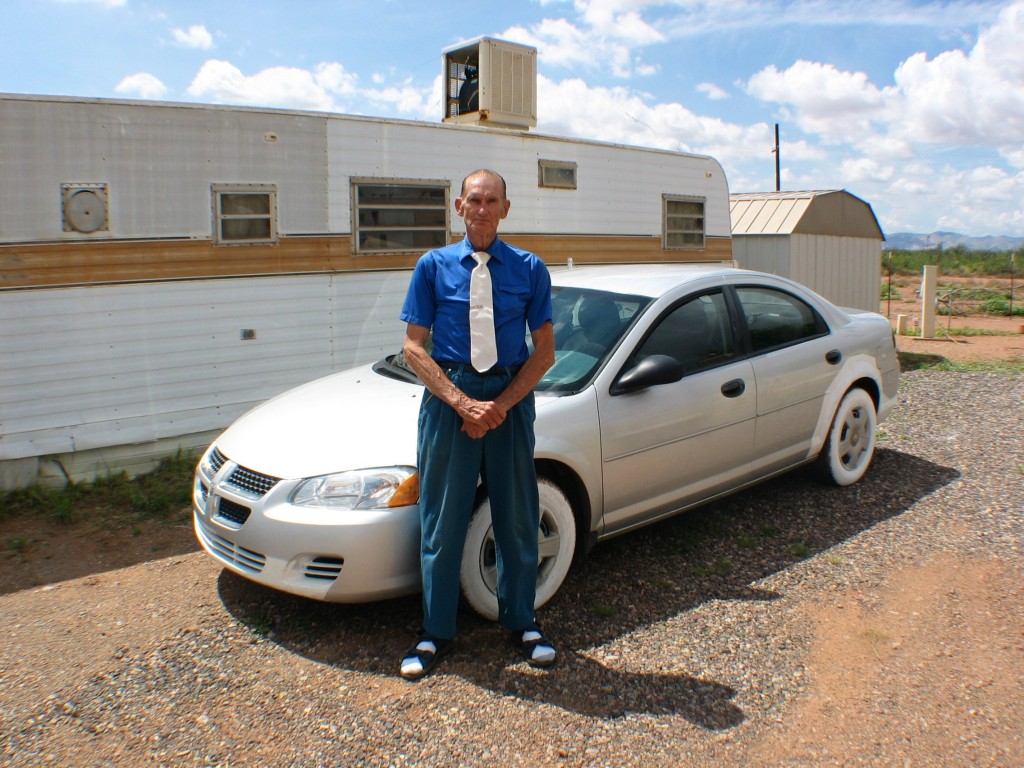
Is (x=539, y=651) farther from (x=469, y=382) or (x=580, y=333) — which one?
(x=580, y=333)

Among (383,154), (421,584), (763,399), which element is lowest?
(421,584)

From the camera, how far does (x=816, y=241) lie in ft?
38.4

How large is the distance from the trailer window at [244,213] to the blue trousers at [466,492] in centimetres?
344

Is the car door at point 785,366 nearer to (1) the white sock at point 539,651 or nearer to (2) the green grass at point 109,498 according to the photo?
(1) the white sock at point 539,651

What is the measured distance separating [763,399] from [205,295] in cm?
379

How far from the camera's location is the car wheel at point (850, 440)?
5598mm

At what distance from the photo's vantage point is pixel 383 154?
687cm

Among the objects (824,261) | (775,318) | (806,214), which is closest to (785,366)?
(775,318)

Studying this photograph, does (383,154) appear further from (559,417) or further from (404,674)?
(404,674)

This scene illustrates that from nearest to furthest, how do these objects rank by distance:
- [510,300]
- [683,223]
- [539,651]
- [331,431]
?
[510,300] < [539,651] < [331,431] < [683,223]

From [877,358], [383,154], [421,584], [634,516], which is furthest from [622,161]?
[421,584]

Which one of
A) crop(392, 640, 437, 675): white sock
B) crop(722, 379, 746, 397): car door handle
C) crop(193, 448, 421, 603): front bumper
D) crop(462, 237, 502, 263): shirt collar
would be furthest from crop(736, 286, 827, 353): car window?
crop(392, 640, 437, 675): white sock

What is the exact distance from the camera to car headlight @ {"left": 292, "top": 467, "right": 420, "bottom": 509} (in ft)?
11.9

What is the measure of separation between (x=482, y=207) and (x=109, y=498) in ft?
12.3
